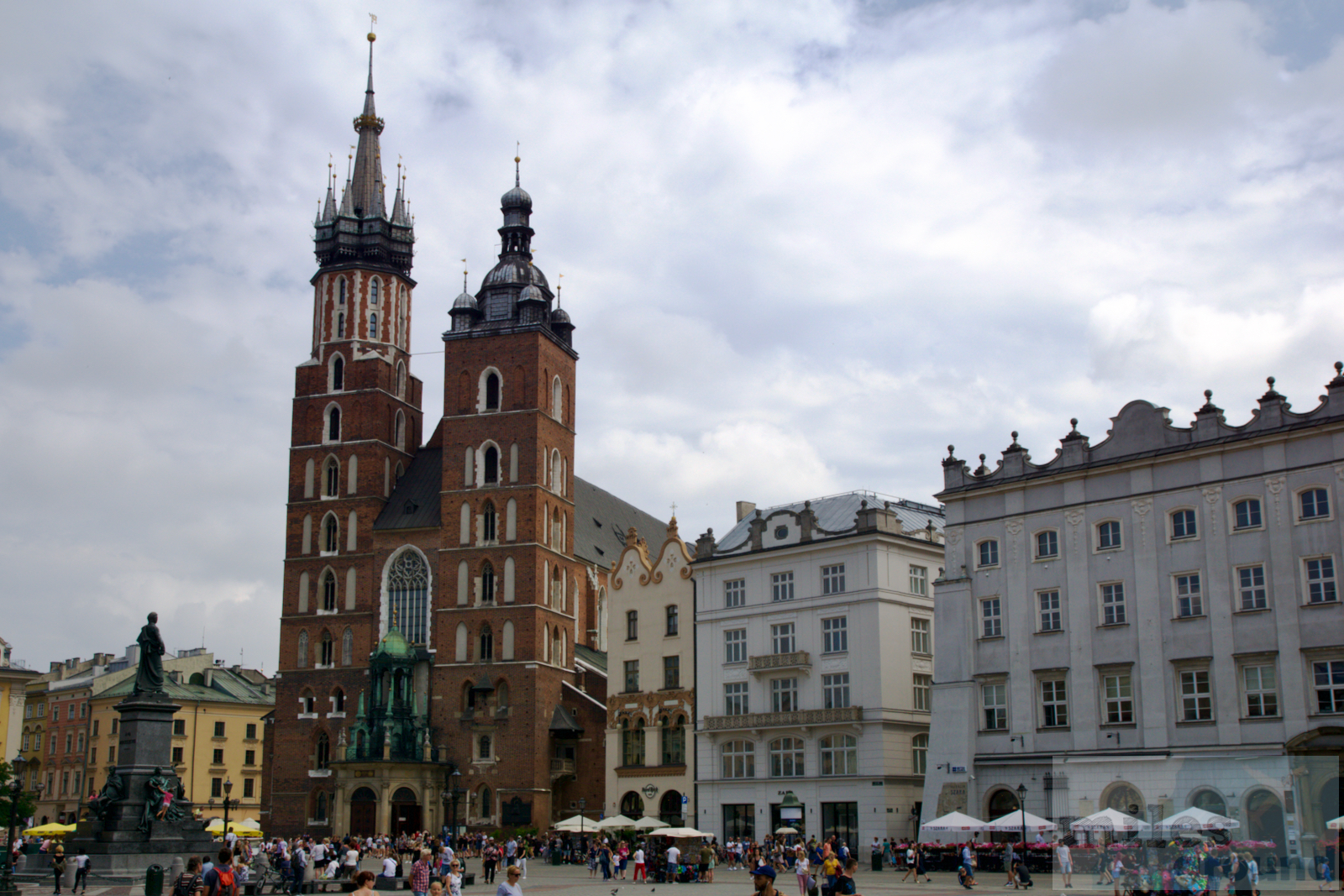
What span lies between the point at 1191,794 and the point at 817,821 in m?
17.9

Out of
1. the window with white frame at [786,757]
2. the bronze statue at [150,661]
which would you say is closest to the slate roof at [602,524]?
the window with white frame at [786,757]

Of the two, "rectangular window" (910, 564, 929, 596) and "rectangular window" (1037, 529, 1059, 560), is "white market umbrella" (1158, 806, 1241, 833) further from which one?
"rectangular window" (910, 564, 929, 596)

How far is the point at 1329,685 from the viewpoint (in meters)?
36.0

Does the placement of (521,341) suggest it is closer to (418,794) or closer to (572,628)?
(572,628)

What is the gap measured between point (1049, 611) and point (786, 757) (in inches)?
527

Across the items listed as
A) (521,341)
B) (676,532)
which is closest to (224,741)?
(521,341)

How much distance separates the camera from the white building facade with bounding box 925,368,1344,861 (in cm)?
3681

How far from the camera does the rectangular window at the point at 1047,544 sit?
42719 millimetres

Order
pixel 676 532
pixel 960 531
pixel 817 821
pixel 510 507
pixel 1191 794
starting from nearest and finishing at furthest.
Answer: pixel 1191 794, pixel 960 531, pixel 817 821, pixel 676 532, pixel 510 507

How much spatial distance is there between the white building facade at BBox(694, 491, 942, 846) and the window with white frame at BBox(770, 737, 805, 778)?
0.06 m

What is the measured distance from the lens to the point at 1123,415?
138ft

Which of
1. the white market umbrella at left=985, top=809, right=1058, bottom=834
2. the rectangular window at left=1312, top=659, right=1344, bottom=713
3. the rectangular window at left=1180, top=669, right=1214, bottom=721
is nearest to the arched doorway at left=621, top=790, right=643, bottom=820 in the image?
the white market umbrella at left=985, top=809, right=1058, bottom=834

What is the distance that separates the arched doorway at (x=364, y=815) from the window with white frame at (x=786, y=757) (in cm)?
2307

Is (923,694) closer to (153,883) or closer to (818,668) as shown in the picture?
(818,668)
